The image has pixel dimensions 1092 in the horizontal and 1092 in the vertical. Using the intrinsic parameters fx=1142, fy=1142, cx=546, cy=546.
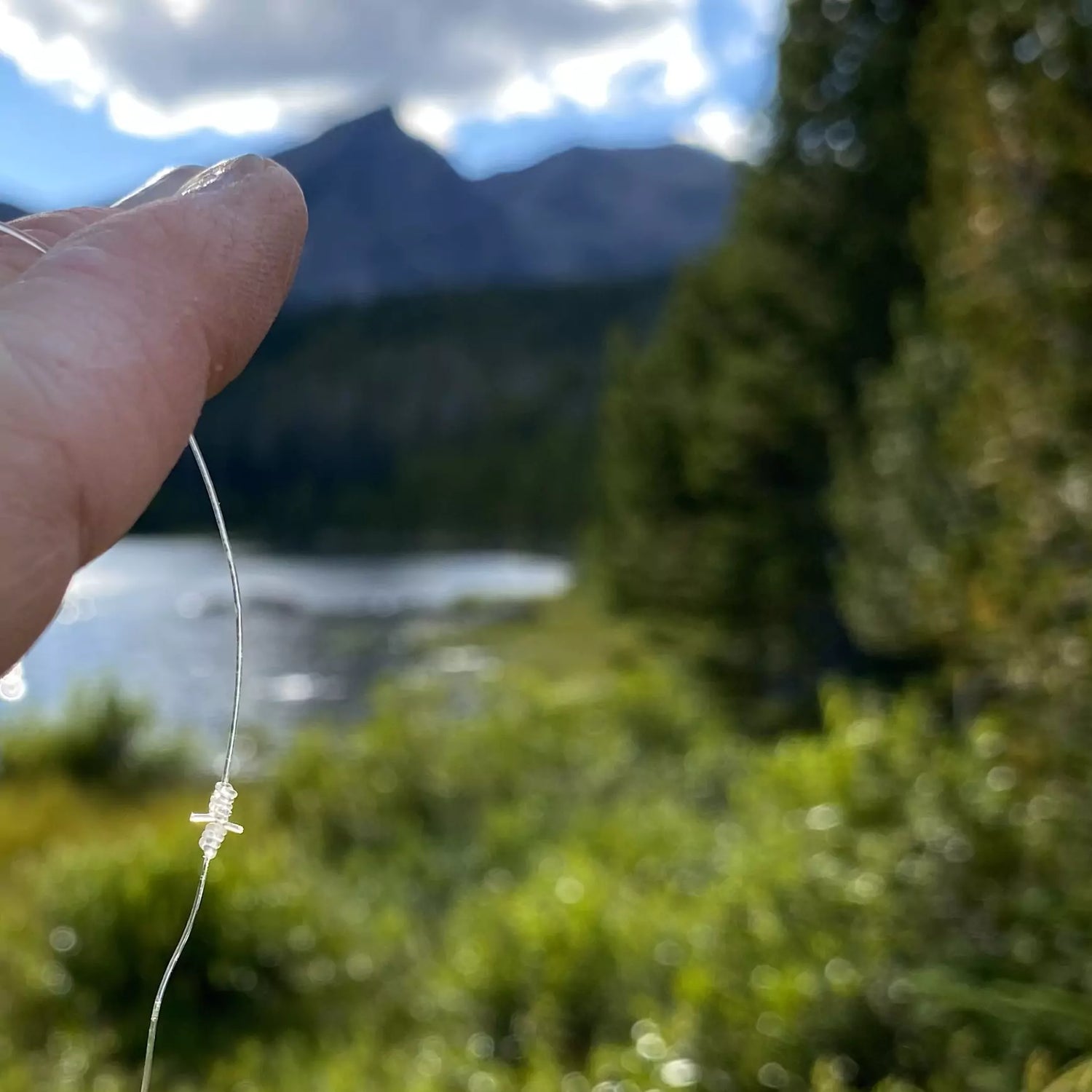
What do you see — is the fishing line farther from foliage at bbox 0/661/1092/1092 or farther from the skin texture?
foliage at bbox 0/661/1092/1092

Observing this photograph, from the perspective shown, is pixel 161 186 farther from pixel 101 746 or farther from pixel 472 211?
pixel 472 211

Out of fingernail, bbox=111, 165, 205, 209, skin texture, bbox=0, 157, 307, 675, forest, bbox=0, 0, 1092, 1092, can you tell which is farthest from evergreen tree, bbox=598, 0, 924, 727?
skin texture, bbox=0, 157, 307, 675

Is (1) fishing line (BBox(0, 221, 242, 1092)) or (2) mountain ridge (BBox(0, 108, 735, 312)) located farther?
(2) mountain ridge (BBox(0, 108, 735, 312))

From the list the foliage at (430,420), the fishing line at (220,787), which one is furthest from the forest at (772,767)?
the foliage at (430,420)

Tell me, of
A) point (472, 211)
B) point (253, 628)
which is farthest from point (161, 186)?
point (253, 628)

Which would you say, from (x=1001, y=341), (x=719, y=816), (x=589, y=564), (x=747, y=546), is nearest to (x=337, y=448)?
(x=589, y=564)

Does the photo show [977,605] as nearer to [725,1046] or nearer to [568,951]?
[725,1046]
